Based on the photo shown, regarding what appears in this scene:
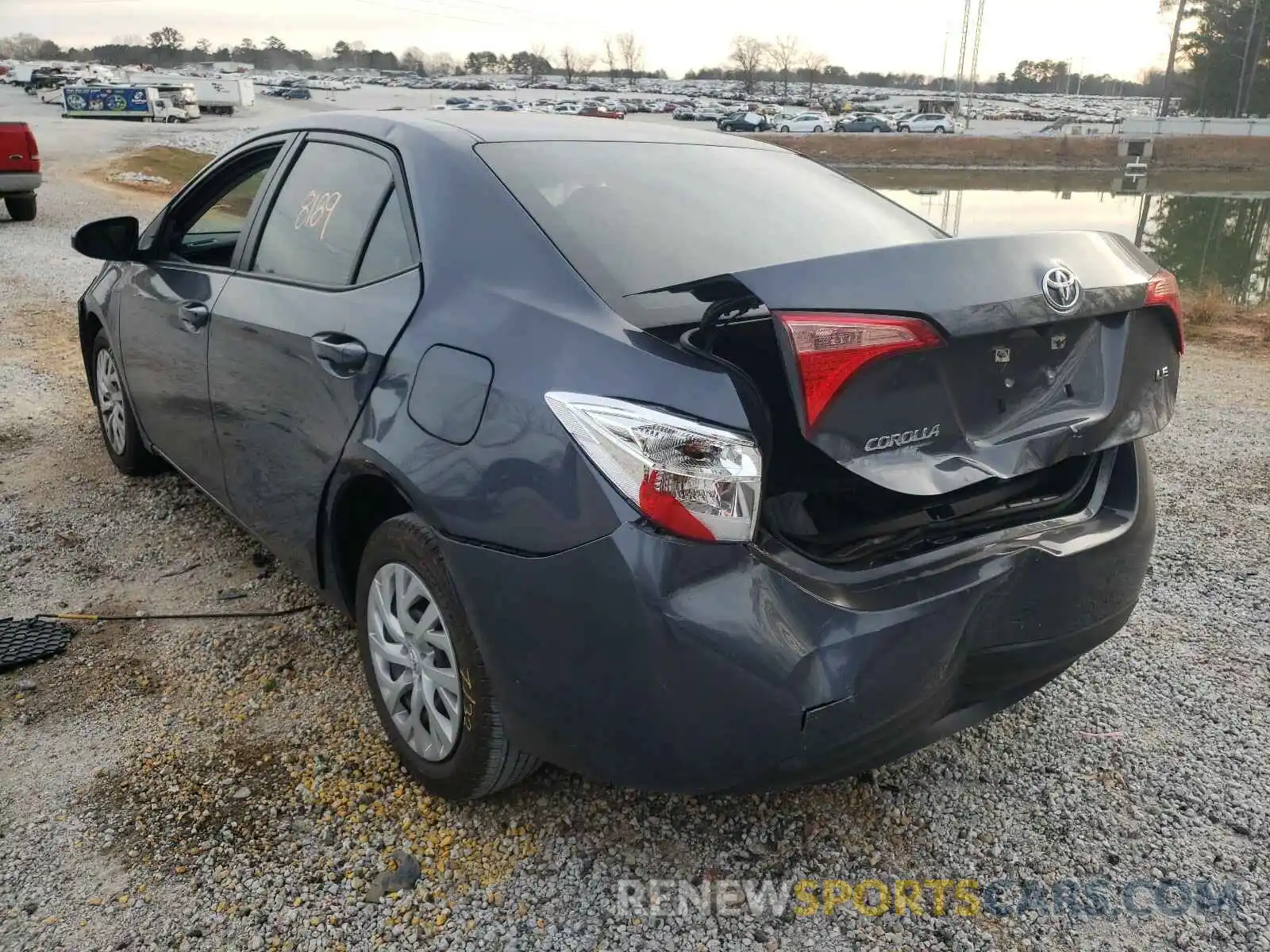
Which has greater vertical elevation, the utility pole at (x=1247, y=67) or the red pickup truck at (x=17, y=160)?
the utility pole at (x=1247, y=67)

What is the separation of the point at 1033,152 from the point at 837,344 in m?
57.8

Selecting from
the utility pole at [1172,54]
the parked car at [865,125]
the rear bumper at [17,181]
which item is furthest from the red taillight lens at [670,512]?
the utility pole at [1172,54]

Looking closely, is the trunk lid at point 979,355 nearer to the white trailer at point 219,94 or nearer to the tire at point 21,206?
the tire at point 21,206

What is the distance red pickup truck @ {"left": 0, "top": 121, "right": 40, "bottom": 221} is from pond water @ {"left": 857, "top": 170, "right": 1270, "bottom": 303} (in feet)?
42.7

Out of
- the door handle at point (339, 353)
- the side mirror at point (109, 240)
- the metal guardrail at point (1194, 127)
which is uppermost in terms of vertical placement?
the metal guardrail at point (1194, 127)

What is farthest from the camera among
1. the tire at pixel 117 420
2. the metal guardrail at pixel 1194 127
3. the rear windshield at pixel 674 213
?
the metal guardrail at pixel 1194 127

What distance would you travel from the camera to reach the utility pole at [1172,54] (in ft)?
224

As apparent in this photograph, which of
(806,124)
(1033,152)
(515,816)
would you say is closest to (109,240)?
(515,816)

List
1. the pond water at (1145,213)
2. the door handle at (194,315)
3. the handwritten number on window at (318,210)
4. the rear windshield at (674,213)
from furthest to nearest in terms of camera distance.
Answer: the pond water at (1145,213)
the door handle at (194,315)
the handwritten number on window at (318,210)
the rear windshield at (674,213)

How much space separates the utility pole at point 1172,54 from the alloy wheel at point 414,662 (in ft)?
249

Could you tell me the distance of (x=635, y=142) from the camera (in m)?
3.02

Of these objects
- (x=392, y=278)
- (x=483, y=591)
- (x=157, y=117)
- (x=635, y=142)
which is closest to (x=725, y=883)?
(x=483, y=591)

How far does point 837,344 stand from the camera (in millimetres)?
1823

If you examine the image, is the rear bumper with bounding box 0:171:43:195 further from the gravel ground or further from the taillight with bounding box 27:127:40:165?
the gravel ground
